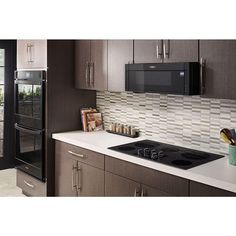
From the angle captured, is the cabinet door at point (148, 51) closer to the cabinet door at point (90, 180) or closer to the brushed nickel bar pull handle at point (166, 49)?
the brushed nickel bar pull handle at point (166, 49)

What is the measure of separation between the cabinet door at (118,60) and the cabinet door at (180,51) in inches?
15.5

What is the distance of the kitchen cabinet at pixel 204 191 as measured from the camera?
1726 mm

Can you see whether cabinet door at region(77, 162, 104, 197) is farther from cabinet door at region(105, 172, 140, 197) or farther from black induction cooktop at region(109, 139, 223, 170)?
black induction cooktop at region(109, 139, 223, 170)

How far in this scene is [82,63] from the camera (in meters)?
Answer: 3.07

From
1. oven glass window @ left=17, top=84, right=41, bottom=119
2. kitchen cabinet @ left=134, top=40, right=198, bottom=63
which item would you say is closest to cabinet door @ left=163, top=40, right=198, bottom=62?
kitchen cabinet @ left=134, top=40, right=198, bottom=63

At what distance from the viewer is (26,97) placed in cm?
328

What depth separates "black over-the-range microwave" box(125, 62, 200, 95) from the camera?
6.65 feet

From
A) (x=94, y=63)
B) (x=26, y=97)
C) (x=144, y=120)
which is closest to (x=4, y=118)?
(x=26, y=97)

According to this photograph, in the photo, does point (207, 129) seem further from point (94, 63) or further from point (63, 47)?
point (63, 47)

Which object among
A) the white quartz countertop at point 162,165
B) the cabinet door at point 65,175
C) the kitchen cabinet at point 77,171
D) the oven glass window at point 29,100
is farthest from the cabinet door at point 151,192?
the oven glass window at point 29,100

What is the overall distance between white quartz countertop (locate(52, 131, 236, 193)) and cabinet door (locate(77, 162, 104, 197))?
0.19 metres

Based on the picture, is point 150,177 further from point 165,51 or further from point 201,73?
point 165,51
